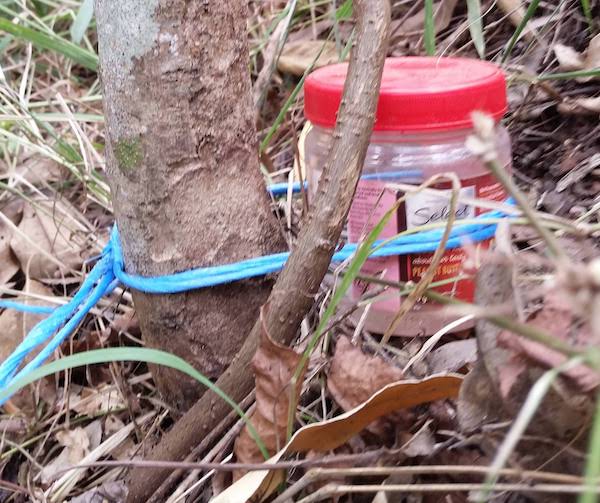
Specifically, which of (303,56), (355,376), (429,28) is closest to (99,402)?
(355,376)

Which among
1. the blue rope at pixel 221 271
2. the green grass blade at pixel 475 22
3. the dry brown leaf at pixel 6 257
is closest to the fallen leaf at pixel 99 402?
the blue rope at pixel 221 271

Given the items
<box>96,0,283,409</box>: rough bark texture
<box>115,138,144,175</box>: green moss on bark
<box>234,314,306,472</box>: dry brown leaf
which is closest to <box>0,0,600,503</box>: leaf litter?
<box>234,314,306,472</box>: dry brown leaf

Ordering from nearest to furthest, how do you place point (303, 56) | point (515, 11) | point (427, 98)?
point (427, 98), point (515, 11), point (303, 56)

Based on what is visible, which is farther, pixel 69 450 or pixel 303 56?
pixel 303 56

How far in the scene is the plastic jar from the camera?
2.77 ft

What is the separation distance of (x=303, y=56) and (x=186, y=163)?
2.88ft

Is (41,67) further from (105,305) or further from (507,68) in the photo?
(507,68)

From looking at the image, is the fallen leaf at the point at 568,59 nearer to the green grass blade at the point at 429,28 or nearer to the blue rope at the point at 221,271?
the green grass blade at the point at 429,28

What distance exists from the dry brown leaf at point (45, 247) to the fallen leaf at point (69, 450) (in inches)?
13.7

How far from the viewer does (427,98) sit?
0.83 meters

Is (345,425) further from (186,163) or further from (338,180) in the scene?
(186,163)

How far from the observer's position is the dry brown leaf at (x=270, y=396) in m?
0.71

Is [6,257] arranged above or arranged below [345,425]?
below

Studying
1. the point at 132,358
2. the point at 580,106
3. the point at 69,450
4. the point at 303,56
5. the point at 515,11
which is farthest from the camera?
the point at 303,56
